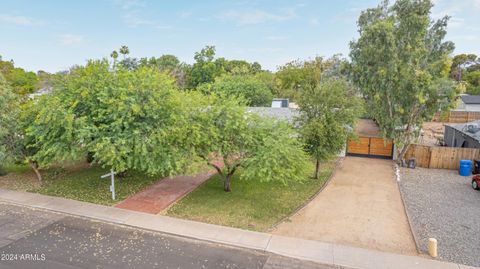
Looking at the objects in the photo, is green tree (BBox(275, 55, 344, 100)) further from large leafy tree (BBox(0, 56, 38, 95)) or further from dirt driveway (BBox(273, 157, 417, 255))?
large leafy tree (BBox(0, 56, 38, 95))

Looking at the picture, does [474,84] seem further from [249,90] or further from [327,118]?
[327,118]

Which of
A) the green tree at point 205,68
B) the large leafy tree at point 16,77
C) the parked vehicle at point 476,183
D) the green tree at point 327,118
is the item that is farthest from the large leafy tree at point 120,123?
the green tree at point 205,68

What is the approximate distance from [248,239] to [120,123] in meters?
6.27

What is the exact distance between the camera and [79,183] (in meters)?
13.4

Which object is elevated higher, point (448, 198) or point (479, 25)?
point (479, 25)

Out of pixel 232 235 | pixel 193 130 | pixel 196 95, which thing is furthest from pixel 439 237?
pixel 196 95

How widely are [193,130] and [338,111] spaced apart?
7470 millimetres

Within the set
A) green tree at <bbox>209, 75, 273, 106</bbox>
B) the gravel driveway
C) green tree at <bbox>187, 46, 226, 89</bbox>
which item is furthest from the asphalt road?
green tree at <bbox>187, 46, 226, 89</bbox>

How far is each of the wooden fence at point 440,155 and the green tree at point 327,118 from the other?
642 cm

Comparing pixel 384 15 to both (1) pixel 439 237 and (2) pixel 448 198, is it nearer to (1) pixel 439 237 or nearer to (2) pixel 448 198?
(2) pixel 448 198

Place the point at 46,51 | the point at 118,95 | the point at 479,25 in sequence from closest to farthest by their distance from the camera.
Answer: the point at 118,95, the point at 479,25, the point at 46,51

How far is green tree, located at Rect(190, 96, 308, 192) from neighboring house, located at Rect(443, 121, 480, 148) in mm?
13721

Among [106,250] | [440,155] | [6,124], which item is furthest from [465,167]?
[6,124]

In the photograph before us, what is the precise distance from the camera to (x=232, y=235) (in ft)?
28.4
